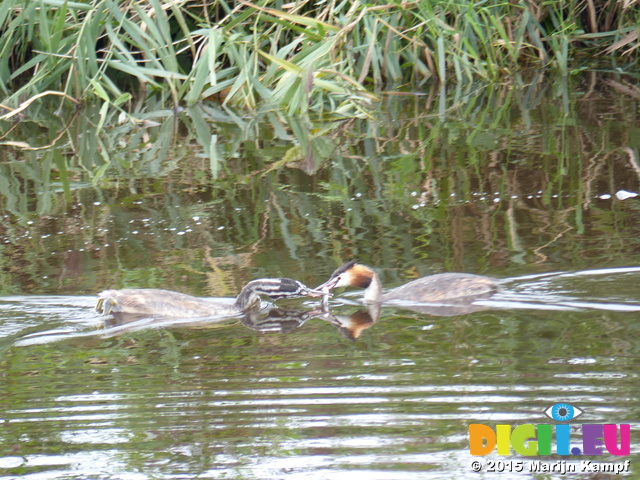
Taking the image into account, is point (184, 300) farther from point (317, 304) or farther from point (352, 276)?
point (352, 276)

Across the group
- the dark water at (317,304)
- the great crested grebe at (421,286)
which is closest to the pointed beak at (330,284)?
the great crested grebe at (421,286)

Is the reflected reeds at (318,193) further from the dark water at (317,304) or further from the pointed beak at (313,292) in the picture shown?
the pointed beak at (313,292)

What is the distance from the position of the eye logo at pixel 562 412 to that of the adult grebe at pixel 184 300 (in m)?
2.31

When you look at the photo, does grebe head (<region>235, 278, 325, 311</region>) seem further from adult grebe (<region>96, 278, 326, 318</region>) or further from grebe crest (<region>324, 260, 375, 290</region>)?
grebe crest (<region>324, 260, 375, 290</region>)

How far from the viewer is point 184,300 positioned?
19.9 feet

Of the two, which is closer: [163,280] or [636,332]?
[636,332]

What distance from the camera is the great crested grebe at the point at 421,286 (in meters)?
6.00

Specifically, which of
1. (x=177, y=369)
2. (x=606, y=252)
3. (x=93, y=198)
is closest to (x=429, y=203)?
(x=606, y=252)

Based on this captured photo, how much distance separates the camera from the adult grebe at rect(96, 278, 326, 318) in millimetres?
6047

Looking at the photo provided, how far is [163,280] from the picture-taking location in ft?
21.9

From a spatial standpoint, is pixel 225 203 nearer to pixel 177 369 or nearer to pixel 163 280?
pixel 163 280

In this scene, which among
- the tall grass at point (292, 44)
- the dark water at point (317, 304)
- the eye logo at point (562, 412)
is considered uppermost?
the tall grass at point (292, 44)

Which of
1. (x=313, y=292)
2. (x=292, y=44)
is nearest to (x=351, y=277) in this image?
(x=313, y=292)

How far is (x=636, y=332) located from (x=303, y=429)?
73.0 inches
